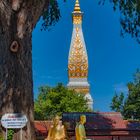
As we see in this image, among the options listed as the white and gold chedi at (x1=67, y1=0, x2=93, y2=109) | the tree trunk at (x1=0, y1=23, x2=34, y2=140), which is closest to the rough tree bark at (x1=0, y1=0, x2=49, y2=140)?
the tree trunk at (x1=0, y1=23, x2=34, y2=140)

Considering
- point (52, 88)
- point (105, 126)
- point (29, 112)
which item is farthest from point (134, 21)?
point (52, 88)

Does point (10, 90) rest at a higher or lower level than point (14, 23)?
lower

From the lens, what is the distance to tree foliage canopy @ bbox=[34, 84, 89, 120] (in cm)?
3136

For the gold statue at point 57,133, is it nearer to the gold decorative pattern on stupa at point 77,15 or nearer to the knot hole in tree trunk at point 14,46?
the knot hole in tree trunk at point 14,46

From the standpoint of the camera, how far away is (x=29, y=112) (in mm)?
10719

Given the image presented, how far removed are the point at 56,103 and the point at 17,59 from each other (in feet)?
70.0

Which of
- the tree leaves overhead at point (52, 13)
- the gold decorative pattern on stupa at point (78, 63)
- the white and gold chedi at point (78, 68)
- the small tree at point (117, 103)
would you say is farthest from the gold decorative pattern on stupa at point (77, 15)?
the tree leaves overhead at point (52, 13)

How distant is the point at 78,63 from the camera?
42500 mm

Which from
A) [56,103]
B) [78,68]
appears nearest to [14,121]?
[56,103]

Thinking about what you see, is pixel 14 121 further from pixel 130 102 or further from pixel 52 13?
pixel 130 102

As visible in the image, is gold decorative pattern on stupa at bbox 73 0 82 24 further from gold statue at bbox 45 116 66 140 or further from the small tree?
gold statue at bbox 45 116 66 140

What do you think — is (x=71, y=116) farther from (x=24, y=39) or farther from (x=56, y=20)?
(x=24, y=39)

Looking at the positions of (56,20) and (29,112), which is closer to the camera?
(29,112)

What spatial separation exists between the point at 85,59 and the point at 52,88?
10.7 metres
